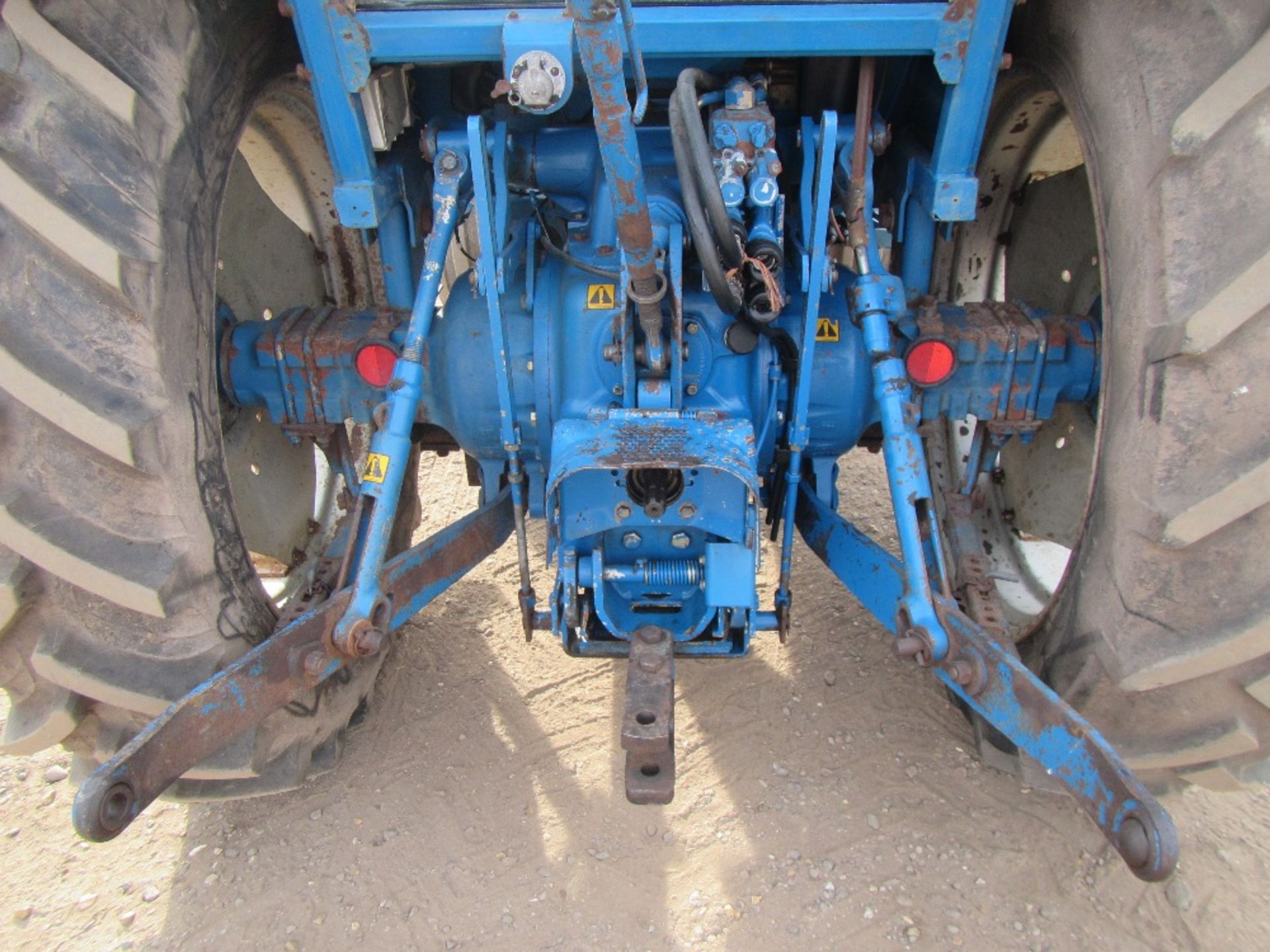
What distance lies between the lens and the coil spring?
1890 millimetres

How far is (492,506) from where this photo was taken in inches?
84.0

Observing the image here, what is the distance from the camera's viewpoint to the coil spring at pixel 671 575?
6.20 feet

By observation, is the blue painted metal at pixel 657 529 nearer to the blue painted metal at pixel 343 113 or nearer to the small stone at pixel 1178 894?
the blue painted metal at pixel 343 113

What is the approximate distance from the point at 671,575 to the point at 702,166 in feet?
2.64

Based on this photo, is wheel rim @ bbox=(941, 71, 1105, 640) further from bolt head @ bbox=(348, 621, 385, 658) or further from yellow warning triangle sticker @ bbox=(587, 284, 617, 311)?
bolt head @ bbox=(348, 621, 385, 658)

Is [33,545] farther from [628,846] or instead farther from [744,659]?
[744,659]

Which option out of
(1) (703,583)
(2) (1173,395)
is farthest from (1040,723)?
(1) (703,583)

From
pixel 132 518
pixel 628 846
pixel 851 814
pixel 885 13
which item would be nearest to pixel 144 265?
pixel 132 518

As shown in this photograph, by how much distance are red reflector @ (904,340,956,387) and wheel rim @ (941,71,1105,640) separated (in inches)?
16.3

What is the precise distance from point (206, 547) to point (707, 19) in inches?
49.2

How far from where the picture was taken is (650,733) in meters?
1.41

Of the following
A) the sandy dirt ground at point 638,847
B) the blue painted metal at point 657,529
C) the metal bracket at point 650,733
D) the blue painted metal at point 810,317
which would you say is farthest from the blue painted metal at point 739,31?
the sandy dirt ground at point 638,847

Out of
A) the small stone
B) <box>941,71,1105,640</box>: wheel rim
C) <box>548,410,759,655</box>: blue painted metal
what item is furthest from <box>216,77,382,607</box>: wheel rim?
the small stone

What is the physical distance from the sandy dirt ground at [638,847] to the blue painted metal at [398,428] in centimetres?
70
